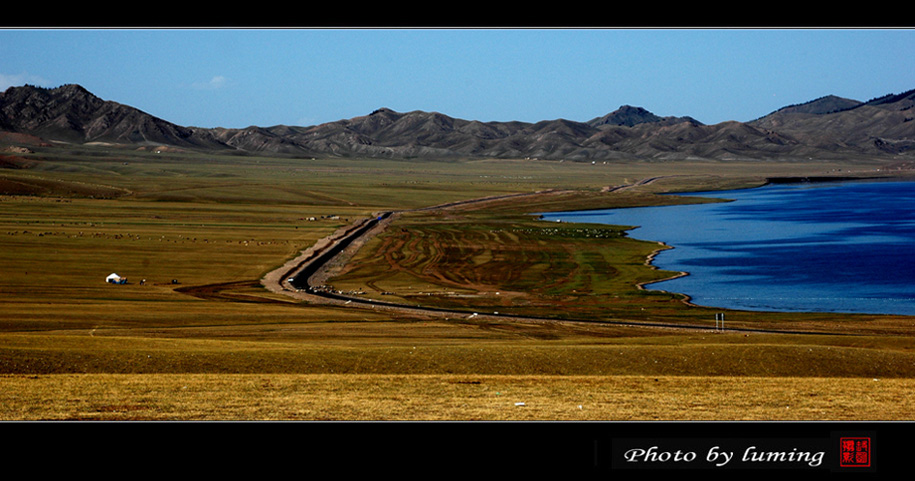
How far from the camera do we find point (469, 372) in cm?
2602

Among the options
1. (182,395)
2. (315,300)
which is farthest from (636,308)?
(182,395)

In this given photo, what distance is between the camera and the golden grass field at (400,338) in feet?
59.8

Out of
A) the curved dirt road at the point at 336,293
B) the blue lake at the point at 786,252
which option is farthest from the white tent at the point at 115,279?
the blue lake at the point at 786,252

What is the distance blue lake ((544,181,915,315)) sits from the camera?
196 ft

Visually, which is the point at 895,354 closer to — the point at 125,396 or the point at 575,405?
the point at 575,405

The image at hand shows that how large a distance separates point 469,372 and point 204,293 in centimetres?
3971
